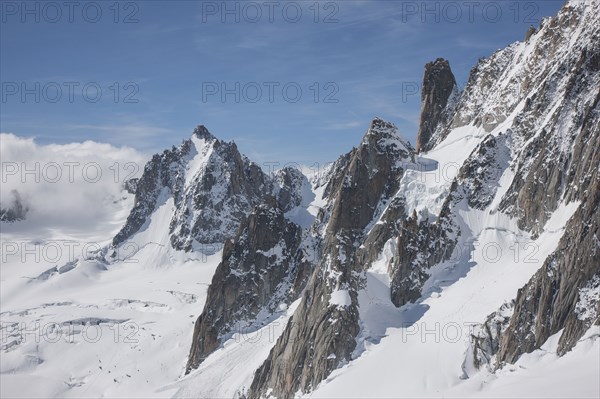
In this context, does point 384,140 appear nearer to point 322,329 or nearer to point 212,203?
point 322,329

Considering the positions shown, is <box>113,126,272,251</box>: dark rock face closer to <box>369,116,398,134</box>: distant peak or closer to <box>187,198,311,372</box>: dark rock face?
<box>187,198,311,372</box>: dark rock face

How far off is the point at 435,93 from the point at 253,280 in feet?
185

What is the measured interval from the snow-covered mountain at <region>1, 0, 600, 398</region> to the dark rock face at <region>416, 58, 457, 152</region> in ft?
1.29

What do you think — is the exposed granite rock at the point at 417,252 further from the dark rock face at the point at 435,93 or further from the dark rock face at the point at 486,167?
the dark rock face at the point at 435,93

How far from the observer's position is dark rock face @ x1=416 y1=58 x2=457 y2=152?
121 meters

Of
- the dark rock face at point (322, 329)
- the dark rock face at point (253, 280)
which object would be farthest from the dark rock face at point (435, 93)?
the dark rock face at point (253, 280)

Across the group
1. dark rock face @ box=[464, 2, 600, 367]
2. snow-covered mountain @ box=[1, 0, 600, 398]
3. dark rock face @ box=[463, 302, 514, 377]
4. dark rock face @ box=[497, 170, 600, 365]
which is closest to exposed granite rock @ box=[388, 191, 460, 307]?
snow-covered mountain @ box=[1, 0, 600, 398]

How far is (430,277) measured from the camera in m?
77.9

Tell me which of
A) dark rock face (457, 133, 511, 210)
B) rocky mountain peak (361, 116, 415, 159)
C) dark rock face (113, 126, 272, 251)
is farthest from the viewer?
dark rock face (113, 126, 272, 251)

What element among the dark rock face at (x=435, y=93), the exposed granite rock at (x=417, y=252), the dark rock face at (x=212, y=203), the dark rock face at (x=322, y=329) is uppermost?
the dark rock face at (x=435, y=93)

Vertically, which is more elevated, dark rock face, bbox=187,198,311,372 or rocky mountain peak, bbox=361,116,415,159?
rocky mountain peak, bbox=361,116,415,159

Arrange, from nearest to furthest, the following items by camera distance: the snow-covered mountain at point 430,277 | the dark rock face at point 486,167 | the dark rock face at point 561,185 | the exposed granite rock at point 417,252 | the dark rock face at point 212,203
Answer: the dark rock face at point 561,185 < the snow-covered mountain at point 430,277 < the exposed granite rock at point 417,252 < the dark rock face at point 486,167 < the dark rock face at point 212,203

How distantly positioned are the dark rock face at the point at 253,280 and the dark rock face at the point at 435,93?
3693cm

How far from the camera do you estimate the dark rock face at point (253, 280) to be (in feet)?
328
